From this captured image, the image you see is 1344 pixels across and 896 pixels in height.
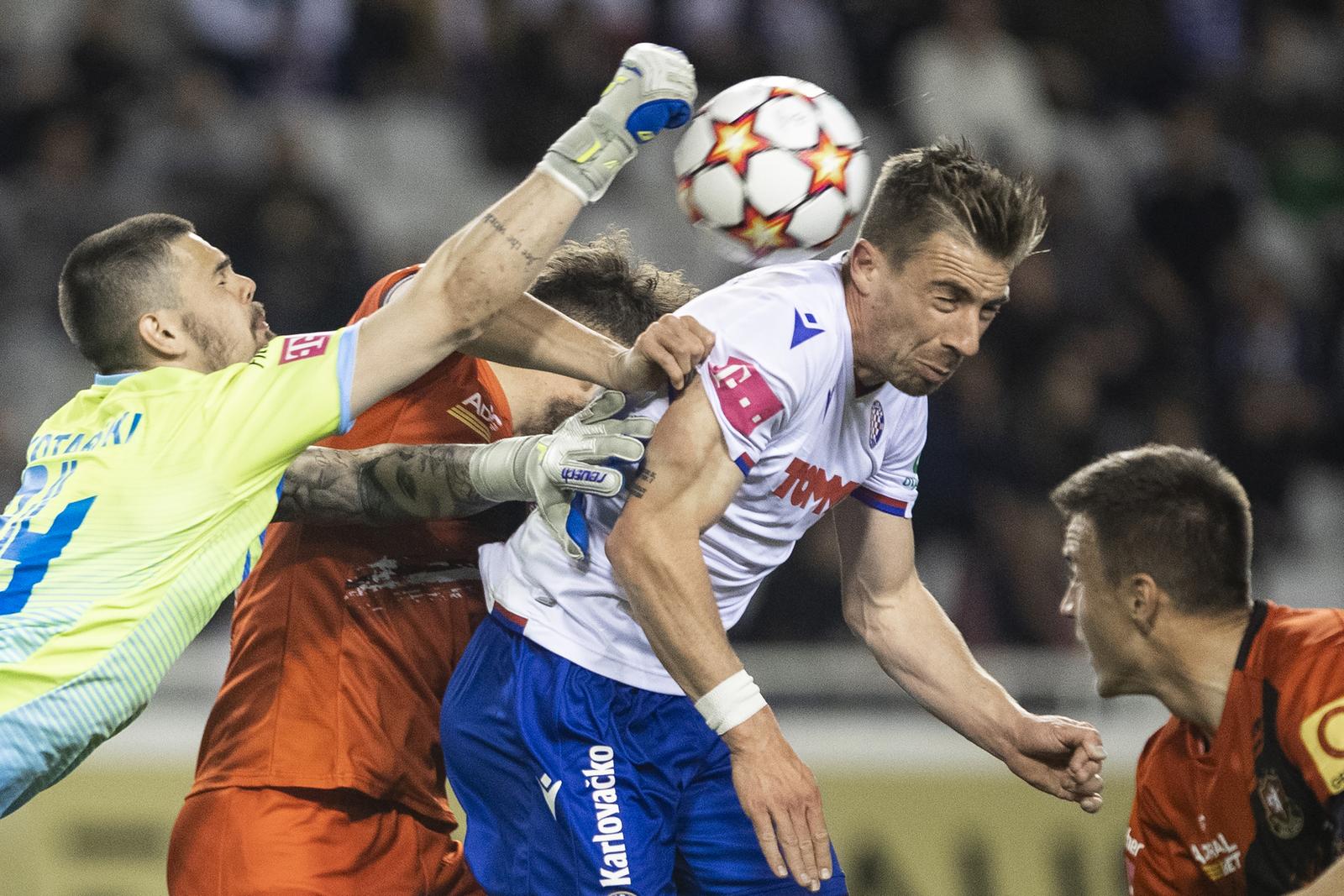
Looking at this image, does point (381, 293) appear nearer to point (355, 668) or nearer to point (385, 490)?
point (385, 490)

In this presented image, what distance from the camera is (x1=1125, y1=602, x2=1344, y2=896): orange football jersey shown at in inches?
140

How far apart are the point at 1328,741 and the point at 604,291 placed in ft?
7.60

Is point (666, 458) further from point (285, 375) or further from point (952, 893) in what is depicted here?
point (952, 893)

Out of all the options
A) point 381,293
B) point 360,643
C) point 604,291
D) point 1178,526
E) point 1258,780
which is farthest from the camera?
point 604,291

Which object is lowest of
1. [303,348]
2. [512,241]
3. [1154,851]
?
[1154,851]

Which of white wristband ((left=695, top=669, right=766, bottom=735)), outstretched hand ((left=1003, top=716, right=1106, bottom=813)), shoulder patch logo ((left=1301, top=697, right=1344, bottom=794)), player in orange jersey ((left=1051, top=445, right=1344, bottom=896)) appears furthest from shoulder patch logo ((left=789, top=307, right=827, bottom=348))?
shoulder patch logo ((left=1301, top=697, right=1344, bottom=794))

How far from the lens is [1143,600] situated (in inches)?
158

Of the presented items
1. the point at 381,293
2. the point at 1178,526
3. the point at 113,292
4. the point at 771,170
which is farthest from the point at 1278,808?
the point at 113,292

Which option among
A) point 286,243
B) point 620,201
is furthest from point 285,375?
point 620,201

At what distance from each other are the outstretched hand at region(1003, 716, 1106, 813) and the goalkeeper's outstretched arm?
5.79 feet

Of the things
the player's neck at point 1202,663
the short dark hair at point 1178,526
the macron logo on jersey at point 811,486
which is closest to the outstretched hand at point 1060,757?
the player's neck at point 1202,663

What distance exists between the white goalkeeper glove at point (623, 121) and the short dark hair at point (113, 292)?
40.6 inches

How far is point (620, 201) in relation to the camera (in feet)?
32.5

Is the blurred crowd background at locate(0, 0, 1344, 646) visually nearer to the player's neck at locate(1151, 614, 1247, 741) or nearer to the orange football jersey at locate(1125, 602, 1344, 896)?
the orange football jersey at locate(1125, 602, 1344, 896)
